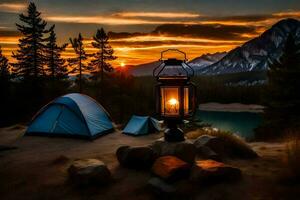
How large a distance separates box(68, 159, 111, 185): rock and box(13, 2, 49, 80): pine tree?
27589 millimetres

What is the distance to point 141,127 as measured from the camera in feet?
56.3

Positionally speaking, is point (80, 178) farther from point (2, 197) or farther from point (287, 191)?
point (287, 191)

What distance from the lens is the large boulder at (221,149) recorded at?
804cm

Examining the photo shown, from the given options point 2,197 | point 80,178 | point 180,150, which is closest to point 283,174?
point 180,150

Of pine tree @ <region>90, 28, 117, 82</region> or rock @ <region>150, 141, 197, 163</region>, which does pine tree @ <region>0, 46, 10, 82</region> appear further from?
rock @ <region>150, 141, 197, 163</region>

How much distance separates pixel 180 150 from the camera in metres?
7.24

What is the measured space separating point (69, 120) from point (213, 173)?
10396 millimetres

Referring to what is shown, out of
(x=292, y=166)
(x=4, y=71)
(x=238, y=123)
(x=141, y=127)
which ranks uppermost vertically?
(x=4, y=71)

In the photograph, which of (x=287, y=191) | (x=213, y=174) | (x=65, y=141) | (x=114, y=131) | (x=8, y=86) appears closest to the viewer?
(x=287, y=191)

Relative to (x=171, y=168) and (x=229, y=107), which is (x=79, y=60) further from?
(x=229, y=107)

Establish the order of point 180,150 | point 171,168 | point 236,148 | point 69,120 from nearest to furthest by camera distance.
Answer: point 171,168
point 180,150
point 236,148
point 69,120

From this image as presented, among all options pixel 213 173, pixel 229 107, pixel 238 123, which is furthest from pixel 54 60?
pixel 229 107

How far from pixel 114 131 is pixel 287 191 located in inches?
492

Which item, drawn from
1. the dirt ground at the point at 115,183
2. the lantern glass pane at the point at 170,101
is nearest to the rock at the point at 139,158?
the dirt ground at the point at 115,183
